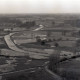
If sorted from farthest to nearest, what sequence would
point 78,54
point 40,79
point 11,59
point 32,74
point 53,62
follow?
point 78,54 < point 11,59 < point 53,62 < point 32,74 < point 40,79

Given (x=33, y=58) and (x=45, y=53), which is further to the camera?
(x=45, y=53)

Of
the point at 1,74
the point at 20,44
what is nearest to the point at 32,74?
the point at 1,74

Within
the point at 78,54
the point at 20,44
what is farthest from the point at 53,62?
the point at 20,44

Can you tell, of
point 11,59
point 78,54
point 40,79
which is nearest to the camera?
point 40,79

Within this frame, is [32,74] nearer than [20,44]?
→ Yes

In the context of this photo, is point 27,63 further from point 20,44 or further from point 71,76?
point 20,44

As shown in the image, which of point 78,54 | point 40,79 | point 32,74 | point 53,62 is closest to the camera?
point 40,79

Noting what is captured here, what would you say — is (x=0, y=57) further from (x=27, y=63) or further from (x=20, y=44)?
(x=20, y=44)

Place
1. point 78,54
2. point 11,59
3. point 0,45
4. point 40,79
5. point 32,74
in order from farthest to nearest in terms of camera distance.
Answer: point 0,45 < point 78,54 < point 11,59 < point 32,74 < point 40,79
